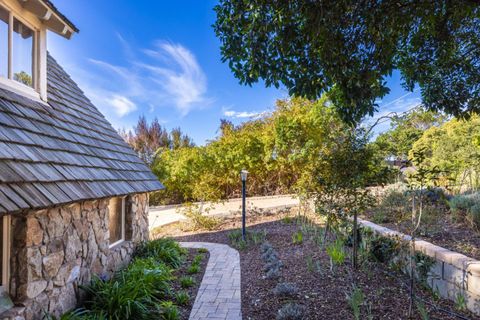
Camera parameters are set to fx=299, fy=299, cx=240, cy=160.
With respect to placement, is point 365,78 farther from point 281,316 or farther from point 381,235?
point 381,235

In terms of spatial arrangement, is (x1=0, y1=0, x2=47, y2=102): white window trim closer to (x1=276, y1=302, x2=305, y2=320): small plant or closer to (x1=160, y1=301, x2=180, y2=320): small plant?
(x1=160, y1=301, x2=180, y2=320): small plant

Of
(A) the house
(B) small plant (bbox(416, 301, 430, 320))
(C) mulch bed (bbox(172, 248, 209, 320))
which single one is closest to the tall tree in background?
(C) mulch bed (bbox(172, 248, 209, 320))

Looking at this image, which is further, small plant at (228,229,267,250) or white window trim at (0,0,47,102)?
small plant at (228,229,267,250)

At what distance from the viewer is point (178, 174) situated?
14.3 metres

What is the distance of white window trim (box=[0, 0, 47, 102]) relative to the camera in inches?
153

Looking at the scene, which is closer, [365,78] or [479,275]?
[365,78]

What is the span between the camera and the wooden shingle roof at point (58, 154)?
2.79 meters

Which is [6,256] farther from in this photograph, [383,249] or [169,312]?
[383,249]

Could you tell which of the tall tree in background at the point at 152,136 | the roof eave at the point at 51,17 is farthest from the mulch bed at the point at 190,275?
the tall tree in background at the point at 152,136

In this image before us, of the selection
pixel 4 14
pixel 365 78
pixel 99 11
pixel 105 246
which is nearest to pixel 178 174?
pixel 99 11

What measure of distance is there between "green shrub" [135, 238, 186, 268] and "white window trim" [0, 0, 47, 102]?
3588mm

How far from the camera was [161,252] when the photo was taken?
6547 mm

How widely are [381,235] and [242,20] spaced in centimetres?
488

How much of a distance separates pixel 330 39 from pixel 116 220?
500 centimetres
